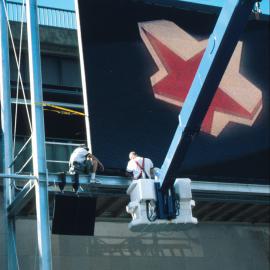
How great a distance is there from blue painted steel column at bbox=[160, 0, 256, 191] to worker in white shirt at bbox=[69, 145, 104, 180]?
319 centimetres

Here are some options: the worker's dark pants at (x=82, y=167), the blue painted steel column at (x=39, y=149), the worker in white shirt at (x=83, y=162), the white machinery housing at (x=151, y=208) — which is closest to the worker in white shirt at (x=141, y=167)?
the worker in white shirt at (x=83, y=162)

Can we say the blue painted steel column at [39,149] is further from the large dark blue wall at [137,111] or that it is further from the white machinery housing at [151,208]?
the white machinery housing at [151,208]

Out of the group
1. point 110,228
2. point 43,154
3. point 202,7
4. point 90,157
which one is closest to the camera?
point 43,154

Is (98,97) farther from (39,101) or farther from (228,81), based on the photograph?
(228,81)

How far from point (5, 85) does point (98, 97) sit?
275 centimetres

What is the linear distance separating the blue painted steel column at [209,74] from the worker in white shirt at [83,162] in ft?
10.5

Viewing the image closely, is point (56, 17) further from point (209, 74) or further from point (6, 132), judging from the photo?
point (209, 74)

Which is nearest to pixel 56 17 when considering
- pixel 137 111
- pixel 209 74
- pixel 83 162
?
pixel 137 111

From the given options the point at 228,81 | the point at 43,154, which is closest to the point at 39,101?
the point at 43,154

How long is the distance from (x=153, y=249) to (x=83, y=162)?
4521mm

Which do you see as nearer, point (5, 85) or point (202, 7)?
point (5, 85)

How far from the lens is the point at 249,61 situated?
20.7m

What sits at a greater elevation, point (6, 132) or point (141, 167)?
point (6, 132)

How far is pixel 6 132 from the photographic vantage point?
17578mm
